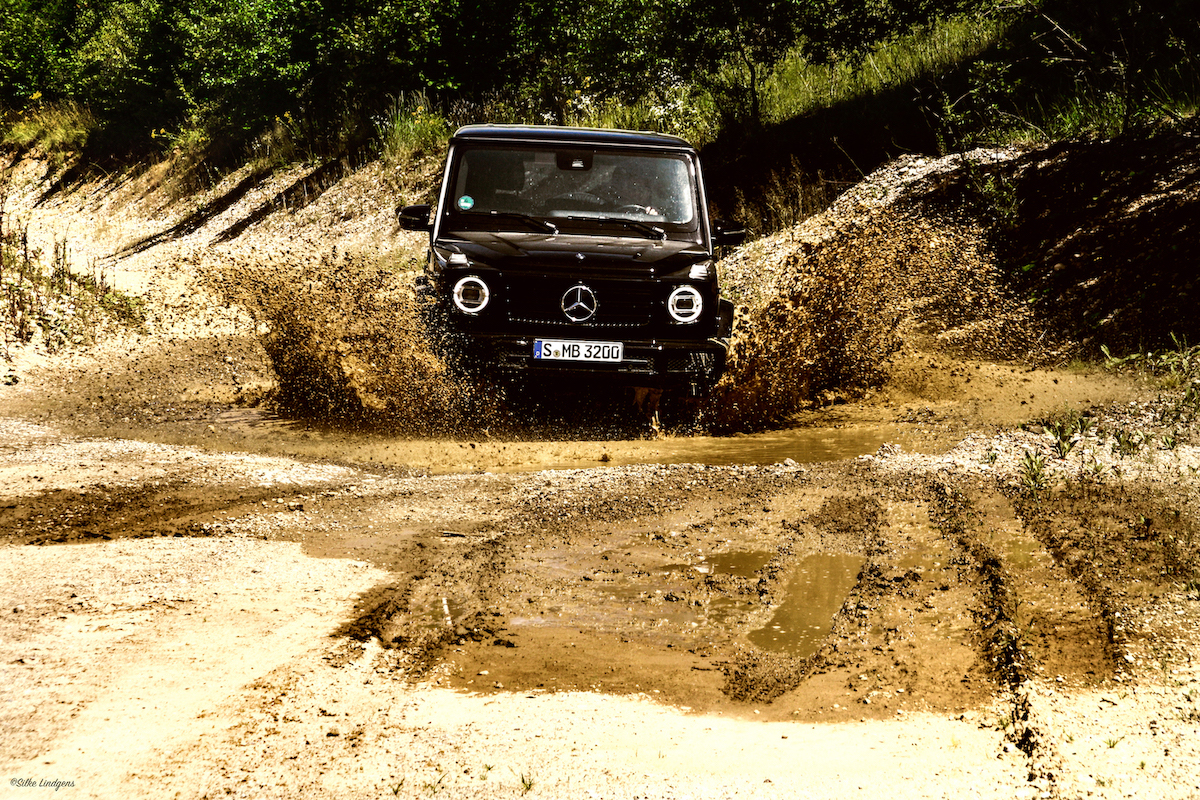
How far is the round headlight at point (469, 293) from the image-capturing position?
5426 millimetres

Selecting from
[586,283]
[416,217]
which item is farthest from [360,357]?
[586,283]

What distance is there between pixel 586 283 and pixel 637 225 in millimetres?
783

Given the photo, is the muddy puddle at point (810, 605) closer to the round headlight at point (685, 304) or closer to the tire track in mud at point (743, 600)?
the tire track in mud at point (743, 600)

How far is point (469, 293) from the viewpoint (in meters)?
5.43

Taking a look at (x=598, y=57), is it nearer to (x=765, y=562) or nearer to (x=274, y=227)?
(x=274, y=227)

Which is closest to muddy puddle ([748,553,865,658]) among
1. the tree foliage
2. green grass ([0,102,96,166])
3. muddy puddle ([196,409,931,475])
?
muddy puddle ([196,409,931,475])

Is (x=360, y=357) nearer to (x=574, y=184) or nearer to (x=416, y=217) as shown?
(x=416, y=217)

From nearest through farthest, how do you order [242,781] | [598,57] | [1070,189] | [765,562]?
[242,781] < [765,562] < [1070,189] < [598,57]

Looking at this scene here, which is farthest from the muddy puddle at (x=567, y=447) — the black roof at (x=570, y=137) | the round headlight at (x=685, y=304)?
the black roof at (x=570, y=137)

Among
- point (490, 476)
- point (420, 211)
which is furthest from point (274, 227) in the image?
point (490, 476)

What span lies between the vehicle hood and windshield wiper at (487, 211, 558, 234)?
0.10 m

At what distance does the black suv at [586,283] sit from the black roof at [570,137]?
0.10 metres

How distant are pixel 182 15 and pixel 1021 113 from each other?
817 inches

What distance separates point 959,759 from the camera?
263 cm
